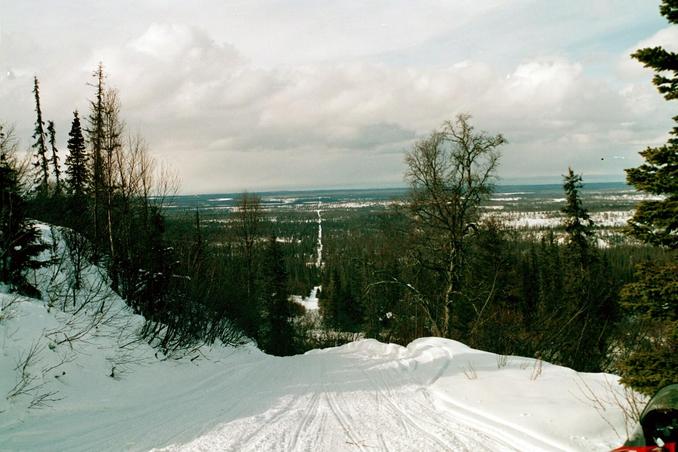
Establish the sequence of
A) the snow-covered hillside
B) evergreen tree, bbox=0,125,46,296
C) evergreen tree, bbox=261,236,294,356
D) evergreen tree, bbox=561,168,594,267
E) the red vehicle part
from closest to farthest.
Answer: the red vehicle part → the snow-covered hillside → evergreen tree, bbox=0,125,46,296 → evergreen tree, bbox=561,168,594,267 → evergreen tree, bbox=261,236,294,356

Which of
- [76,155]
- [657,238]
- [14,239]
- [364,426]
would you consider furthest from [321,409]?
[76,155]

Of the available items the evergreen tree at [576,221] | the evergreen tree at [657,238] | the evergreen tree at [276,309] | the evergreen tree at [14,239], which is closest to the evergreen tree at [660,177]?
the evergreen tree at [657,238]

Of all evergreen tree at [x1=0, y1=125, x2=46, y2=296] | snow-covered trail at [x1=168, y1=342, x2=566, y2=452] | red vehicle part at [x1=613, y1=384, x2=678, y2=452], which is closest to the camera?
red vehicle part at [x1=613, y1=384, x2=678, y2=452]

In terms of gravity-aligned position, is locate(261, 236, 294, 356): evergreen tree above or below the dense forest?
below

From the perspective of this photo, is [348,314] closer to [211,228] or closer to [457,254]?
[211,228]

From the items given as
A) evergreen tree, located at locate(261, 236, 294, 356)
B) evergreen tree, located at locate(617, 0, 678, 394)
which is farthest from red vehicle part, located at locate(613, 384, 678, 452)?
evergreen tree, located at locate(261, 236, 294, 356)

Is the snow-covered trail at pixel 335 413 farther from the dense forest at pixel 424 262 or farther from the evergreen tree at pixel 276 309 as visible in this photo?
the evergreen tree at pixel 276 309

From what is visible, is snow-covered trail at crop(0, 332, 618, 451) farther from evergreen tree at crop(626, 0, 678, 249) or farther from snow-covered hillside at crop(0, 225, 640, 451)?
evergreen tree at crop(626, 0, 678, 249)

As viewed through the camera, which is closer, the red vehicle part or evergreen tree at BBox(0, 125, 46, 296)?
the red vehicle part
